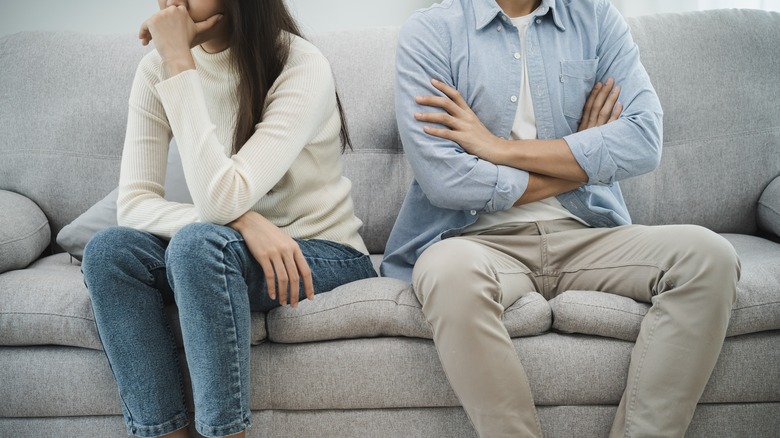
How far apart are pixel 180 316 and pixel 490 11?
924 millimetres

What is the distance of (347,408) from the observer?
1.41 meters

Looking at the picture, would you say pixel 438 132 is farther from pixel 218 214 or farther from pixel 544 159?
pixel 218 214

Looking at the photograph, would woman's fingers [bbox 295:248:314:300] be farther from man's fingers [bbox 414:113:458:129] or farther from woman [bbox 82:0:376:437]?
man's fingers [bbox 414:113:458:129]

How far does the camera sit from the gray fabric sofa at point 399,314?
53.7 inches

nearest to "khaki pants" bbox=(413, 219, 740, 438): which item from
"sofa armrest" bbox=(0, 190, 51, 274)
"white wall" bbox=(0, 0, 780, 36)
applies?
"sofa armrest" bbox=(0, 190, 51, 274)

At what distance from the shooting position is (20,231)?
174cm

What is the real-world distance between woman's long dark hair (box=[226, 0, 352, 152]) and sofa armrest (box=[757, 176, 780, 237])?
1319 millimetres

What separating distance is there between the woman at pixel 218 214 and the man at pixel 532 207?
0.68 ft

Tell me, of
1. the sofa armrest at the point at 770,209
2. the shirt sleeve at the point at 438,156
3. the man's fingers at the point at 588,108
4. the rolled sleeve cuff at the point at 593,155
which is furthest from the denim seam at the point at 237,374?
the sofa armrest at the point at 770,209

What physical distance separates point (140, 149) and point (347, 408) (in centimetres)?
69

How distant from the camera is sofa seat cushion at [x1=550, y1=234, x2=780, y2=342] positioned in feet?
4.42

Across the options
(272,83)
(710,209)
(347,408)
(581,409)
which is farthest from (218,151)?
(710,209)

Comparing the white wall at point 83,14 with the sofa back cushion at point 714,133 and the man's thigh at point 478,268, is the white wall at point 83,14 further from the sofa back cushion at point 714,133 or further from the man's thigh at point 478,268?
the man's thigh at point 478,268

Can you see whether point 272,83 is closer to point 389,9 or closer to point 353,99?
point 353,99
